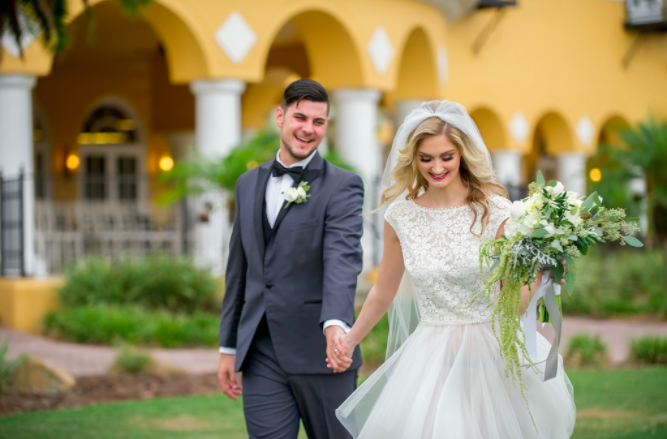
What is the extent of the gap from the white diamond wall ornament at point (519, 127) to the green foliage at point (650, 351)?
12632mm

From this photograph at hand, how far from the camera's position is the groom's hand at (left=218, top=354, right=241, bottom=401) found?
4301 millimetres

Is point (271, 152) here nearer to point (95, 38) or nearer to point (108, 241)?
point (108, 241)

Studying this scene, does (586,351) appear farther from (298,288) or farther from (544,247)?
(544,247)

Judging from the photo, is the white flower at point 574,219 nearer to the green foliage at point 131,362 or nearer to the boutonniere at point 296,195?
the boutonniere at point 296,195

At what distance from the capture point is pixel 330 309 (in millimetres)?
3959

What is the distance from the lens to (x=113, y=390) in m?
8.57

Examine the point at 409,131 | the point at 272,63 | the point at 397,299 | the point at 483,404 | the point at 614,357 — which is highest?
the point at 272,63

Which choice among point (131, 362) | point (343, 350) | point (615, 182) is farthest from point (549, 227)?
point (615, 182)

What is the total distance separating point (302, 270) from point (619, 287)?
13.0 m

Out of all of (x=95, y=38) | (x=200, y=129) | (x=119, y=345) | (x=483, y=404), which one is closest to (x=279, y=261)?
(x=483, y=404)

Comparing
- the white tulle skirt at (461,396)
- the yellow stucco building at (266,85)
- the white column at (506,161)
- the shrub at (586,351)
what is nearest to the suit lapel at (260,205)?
the white tulle skirt at (461,396)

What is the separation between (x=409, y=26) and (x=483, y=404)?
13303mm

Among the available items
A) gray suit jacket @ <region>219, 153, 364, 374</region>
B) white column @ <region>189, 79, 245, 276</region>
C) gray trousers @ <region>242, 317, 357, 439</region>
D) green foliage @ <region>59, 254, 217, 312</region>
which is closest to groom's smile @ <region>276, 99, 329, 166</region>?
gray suit jacket @ <region>219, 153, 364, 374</region>

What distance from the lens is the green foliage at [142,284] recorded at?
1186 centimetres
